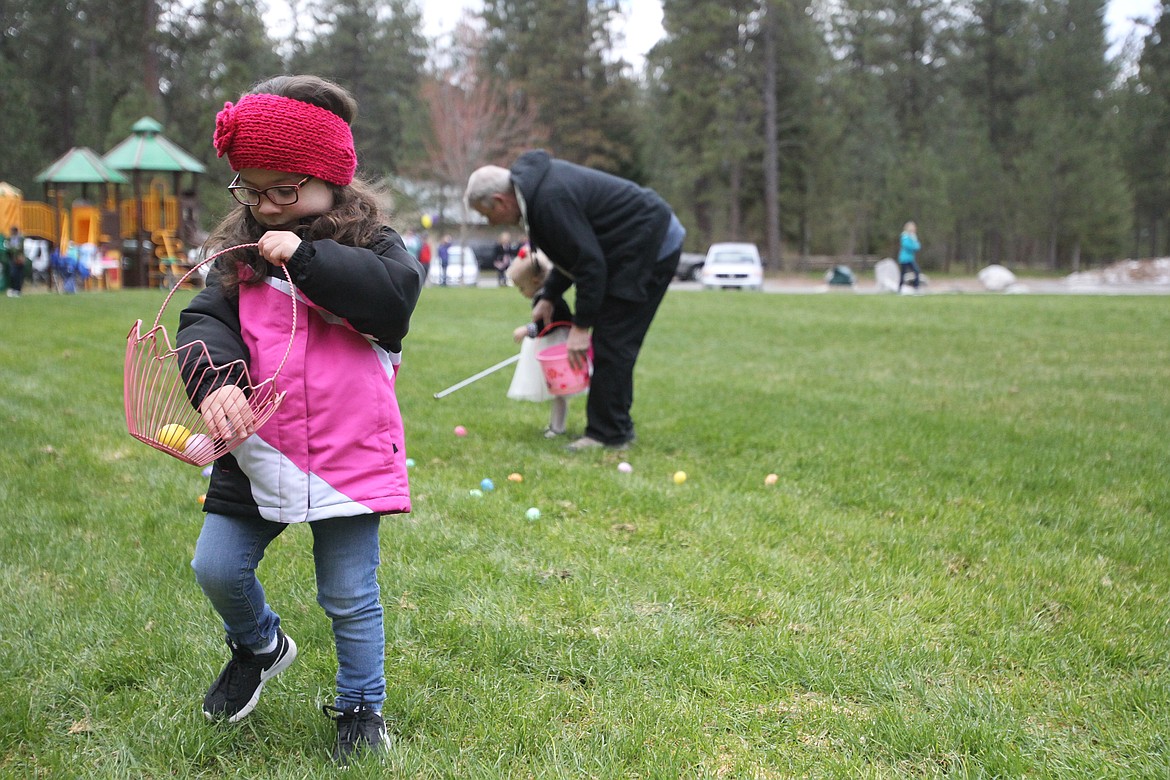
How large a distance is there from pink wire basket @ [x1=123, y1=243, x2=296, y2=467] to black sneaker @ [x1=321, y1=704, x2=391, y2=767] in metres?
0.69

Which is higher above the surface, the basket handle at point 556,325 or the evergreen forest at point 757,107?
the evergreen forest at point 757,107

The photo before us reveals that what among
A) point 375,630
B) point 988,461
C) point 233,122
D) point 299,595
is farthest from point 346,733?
point 988,461

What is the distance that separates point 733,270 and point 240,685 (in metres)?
23.5

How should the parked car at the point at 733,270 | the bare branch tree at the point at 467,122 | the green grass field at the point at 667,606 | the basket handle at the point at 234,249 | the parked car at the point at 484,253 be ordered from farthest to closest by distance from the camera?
the bare branch tree at the point at 467,122
the parked car at the point at 484,253
the parked car at the point at 733,270
the green grass field at the point at 667,606
the basket handle at the point at 234,249

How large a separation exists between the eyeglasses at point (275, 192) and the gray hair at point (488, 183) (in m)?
2.69

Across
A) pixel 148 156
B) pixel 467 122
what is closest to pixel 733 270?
pixel 148 156

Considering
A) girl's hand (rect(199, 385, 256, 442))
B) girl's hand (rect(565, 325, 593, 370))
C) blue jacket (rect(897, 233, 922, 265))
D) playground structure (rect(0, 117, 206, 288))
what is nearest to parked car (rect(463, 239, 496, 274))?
playground structure (rect(0, 117, 206, 288))

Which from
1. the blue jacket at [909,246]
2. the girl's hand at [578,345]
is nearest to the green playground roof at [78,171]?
the blue jacket at [909,246]

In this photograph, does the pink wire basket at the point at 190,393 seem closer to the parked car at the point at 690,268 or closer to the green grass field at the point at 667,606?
the green grass field at the point at 667,606

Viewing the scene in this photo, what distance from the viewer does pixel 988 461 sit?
196 inches

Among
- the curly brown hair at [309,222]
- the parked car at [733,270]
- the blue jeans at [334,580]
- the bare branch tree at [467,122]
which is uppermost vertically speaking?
the bare branch tree at [467,122]

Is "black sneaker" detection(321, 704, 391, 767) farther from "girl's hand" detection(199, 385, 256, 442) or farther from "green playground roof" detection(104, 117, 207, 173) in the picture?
"green playground roof" detection(104, 117, 207, 173)

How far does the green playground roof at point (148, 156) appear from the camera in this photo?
2066cm

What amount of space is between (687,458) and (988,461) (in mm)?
1585
